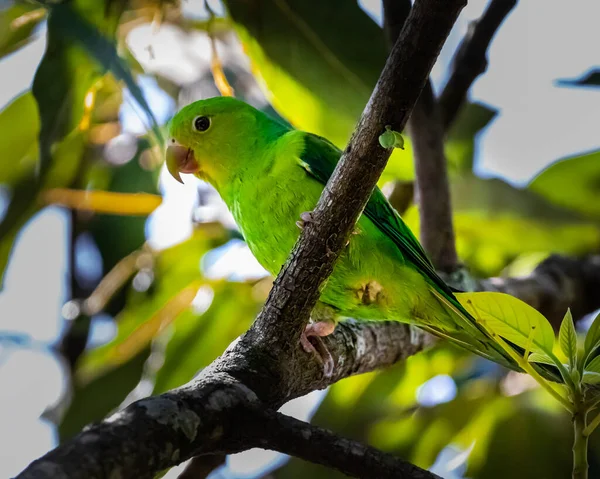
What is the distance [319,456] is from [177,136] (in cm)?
162

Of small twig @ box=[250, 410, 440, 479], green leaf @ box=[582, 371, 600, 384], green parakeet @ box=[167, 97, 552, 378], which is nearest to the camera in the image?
small twig @ box=[250, 410, 440, 479]

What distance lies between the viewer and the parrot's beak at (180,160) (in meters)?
2.42

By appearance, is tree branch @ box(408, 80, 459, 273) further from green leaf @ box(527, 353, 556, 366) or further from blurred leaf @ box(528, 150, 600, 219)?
green leaf @ box(527, 353, 556, 366)

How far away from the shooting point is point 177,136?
2443 millimetres

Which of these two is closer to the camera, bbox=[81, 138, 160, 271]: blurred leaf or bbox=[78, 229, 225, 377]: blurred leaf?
bbox=[78, 229, 225, 377]: blurred leaf

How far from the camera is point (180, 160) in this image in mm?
2451

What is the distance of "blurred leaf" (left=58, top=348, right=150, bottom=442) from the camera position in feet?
8.53

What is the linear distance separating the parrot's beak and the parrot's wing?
571 millimetres

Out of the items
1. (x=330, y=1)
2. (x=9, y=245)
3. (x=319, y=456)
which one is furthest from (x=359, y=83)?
(x=319, y=456)

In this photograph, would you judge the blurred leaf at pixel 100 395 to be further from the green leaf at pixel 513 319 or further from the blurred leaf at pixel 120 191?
the green leaf at pixel 513 319

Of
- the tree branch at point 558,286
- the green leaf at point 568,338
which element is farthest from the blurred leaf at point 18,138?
the green leaf at point 568,338

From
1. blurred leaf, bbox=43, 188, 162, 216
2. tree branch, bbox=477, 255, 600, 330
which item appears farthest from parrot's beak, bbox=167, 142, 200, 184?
tree branch, bbox=477, 255, 600, 330

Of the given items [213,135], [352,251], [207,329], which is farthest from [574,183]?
[207,329]

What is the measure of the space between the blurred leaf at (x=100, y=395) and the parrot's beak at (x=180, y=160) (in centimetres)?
77
